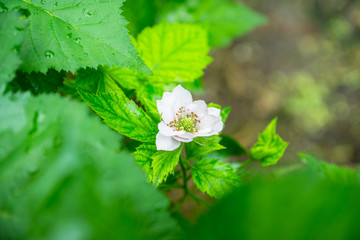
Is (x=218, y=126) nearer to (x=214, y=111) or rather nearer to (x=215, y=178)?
(x=214, y=111)

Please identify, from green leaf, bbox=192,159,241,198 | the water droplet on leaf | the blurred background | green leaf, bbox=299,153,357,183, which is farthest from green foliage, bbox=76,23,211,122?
the blurred background

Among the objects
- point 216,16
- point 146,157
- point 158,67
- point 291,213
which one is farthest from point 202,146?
point 216,16

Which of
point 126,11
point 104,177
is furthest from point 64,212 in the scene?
point 126,11

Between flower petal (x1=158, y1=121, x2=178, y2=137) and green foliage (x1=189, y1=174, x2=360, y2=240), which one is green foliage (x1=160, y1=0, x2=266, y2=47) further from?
green foliage (x1=189, y1=174, x2=360, y2=240)

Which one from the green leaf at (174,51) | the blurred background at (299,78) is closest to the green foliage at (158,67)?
the green leaf at (174,51)

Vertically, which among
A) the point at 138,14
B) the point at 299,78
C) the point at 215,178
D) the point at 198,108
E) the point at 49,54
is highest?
the point at 138,14

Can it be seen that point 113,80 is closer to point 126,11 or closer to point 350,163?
point 126,11
